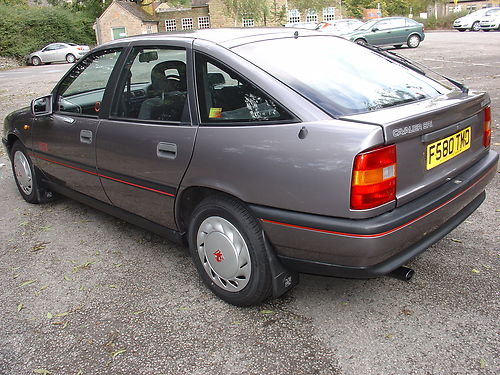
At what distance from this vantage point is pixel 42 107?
441 centimetres

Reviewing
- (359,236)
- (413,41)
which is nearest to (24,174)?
(359,236)

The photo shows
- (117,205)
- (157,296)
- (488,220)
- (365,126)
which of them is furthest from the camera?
(488,220)

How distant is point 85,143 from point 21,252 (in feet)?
3.50

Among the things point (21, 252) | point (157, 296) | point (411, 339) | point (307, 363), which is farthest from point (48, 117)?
point (411, 339)

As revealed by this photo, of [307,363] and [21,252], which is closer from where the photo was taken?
[307,363]

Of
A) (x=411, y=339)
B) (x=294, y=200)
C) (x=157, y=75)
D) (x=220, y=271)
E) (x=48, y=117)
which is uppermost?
(x=157, y=75)

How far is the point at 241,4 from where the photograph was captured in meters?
51.7

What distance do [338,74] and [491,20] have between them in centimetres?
3483

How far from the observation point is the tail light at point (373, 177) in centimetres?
235

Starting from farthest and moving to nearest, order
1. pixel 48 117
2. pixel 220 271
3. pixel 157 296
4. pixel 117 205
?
pixel 48 117, pixel 117 205, pixel 157 296, pixel 220 271

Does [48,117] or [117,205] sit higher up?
[48,117]

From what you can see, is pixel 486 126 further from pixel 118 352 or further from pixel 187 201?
pixel 118 352

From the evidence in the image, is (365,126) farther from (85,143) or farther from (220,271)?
(85,143)

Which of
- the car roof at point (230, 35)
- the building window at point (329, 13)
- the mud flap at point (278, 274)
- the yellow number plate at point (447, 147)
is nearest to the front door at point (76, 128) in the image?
the car roof at point (230, 35)
